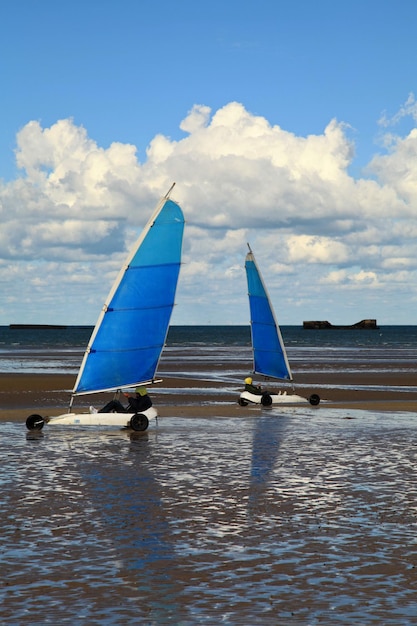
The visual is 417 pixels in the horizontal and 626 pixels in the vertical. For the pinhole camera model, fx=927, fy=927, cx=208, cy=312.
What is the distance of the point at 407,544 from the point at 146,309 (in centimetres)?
2059

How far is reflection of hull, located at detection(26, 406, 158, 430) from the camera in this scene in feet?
106

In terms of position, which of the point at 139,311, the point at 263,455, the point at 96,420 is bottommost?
the point at 263,455

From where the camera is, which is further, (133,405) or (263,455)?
(133,405)

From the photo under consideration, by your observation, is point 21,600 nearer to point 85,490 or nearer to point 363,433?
point 85,490

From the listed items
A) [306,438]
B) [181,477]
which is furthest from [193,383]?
[181,477]

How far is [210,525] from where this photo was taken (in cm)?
1686

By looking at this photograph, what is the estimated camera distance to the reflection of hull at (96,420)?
32.3 metres

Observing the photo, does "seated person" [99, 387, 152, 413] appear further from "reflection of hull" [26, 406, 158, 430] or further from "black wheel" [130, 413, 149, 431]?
"black wheel" [130, 413, 149, 431]

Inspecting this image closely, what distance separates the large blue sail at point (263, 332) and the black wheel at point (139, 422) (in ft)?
58.7

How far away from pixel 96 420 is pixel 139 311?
4.58 meters

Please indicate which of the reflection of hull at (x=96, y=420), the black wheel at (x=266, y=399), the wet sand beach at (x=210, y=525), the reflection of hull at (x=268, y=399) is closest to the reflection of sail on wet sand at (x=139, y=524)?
the wet sand beach at (x=210, y=525)

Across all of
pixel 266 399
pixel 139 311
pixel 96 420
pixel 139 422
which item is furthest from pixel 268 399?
pixel 96 420

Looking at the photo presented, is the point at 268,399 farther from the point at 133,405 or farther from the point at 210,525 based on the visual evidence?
the point at 210,525

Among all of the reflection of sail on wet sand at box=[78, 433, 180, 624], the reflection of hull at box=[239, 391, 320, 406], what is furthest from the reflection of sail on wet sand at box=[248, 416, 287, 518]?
the reflection of hull at box=[239, 391, 320, 406]
